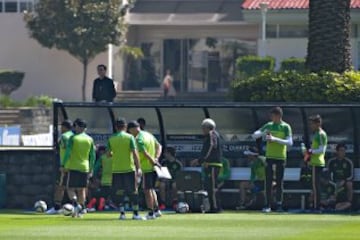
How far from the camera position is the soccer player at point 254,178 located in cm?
2594

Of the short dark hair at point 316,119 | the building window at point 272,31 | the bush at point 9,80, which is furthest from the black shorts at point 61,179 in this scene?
the bush at point 9,80

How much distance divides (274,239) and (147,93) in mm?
38429

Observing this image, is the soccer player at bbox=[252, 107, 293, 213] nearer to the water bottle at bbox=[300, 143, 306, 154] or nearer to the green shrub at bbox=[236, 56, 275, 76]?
the water bottle at bbox=[300, 143, 306, 154]

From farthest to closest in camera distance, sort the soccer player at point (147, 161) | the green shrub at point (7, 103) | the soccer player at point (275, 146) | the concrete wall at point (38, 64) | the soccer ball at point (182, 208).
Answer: the concrete wall at point (38, 64) < the green shrub at point (7, 103) < the soccer player at point (275, 146) < the soccer ball at point (182, 208) < the soccer player at point (147, 161)

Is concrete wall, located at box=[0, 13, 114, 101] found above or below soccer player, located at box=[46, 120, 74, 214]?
above

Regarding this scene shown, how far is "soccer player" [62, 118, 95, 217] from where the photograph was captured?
23953 mm

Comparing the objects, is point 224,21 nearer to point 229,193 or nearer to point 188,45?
point 188,45

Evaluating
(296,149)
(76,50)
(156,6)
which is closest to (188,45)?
(156,6)

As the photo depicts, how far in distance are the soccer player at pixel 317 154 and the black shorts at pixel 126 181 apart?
4116 millimetres

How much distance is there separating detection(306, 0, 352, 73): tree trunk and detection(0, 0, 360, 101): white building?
26240 millimetres

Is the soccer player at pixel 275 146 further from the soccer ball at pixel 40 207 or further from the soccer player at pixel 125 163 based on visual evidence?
the soccer ball at pixel 40 207

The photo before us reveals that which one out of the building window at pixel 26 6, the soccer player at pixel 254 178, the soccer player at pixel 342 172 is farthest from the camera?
the building window at pixel 26 6

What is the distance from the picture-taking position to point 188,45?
61125 mm

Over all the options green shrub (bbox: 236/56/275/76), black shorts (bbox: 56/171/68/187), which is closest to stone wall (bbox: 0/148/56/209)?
black shorts (bbox: 56/171/68/187)
